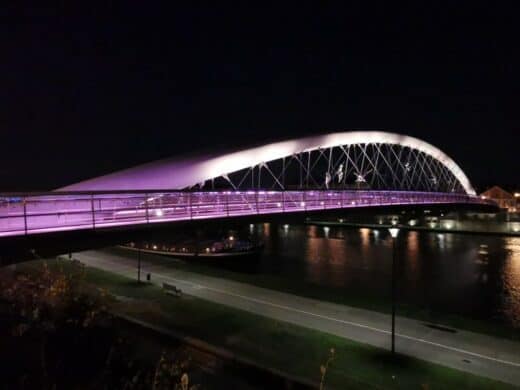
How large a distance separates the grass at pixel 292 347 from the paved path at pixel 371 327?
63 centimetres

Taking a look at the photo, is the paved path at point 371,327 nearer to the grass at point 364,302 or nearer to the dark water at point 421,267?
the grass at point 364,302

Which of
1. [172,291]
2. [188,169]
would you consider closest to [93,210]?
[172,291]

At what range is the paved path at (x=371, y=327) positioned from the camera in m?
11.9

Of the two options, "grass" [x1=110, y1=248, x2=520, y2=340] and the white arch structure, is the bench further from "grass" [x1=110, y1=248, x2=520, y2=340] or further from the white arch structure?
the white arch structure

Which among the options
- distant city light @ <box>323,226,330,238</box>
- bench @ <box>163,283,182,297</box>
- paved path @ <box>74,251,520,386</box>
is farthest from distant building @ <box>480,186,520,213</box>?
bench @ <box>163,283,182,297</box>

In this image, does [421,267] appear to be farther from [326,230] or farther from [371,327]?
[326,230]

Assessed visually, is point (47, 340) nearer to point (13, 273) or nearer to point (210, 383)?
point (210, 383)

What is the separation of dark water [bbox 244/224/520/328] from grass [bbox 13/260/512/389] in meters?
10.2

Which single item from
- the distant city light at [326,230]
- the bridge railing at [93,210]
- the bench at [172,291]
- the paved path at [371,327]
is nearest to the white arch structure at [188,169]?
the bridge railing at [93,210]

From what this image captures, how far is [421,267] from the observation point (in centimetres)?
3438

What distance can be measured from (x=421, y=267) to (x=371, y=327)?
21857 mm

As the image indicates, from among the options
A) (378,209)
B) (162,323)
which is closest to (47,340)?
(162,323)

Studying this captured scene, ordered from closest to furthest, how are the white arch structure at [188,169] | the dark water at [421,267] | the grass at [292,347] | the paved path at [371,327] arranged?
the grass at [292,347]
the paved path at [371,327]
the white arch structure at [188,169]
the dark water at [421,267]

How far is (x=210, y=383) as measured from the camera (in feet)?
34.7
